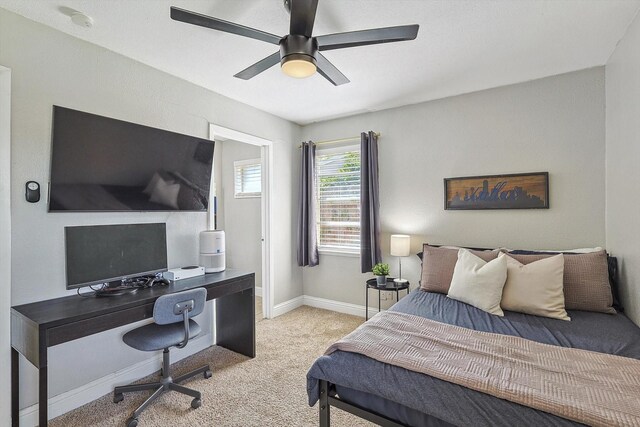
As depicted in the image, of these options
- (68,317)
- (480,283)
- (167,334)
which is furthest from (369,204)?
(68,317)

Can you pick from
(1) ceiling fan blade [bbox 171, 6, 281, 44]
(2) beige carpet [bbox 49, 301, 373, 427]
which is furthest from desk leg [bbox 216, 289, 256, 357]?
(1) ceiling fan blade [bbox 171, 6, 281, 44]

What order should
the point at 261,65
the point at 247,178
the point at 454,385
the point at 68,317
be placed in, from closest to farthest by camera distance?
the point at 454,385
the point at 68,317
the point at 261,65
the point at 247,178

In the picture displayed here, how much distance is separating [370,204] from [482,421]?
2.57 metres

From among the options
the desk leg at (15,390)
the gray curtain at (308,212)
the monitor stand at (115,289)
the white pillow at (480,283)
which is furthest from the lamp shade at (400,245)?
the desk leg at (15,390)

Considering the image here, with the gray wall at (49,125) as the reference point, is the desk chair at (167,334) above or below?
below

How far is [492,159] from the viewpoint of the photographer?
3027 mm

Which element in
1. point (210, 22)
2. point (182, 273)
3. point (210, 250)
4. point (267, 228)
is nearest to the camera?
point (210, 22)

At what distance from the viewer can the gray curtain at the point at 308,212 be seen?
399 cm

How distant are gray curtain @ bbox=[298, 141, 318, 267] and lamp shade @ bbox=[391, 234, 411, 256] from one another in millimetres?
1155

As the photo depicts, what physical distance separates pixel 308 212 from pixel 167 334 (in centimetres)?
226

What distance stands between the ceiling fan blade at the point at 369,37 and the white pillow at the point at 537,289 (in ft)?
6.04

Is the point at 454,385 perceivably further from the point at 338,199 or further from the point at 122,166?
the point at 338,199

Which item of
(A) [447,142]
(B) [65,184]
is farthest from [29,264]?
→ (A) [447,142]

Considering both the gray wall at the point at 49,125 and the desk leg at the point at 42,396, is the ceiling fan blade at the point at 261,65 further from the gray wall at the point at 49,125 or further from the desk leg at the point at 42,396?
the desk leg at the point at 42,396
